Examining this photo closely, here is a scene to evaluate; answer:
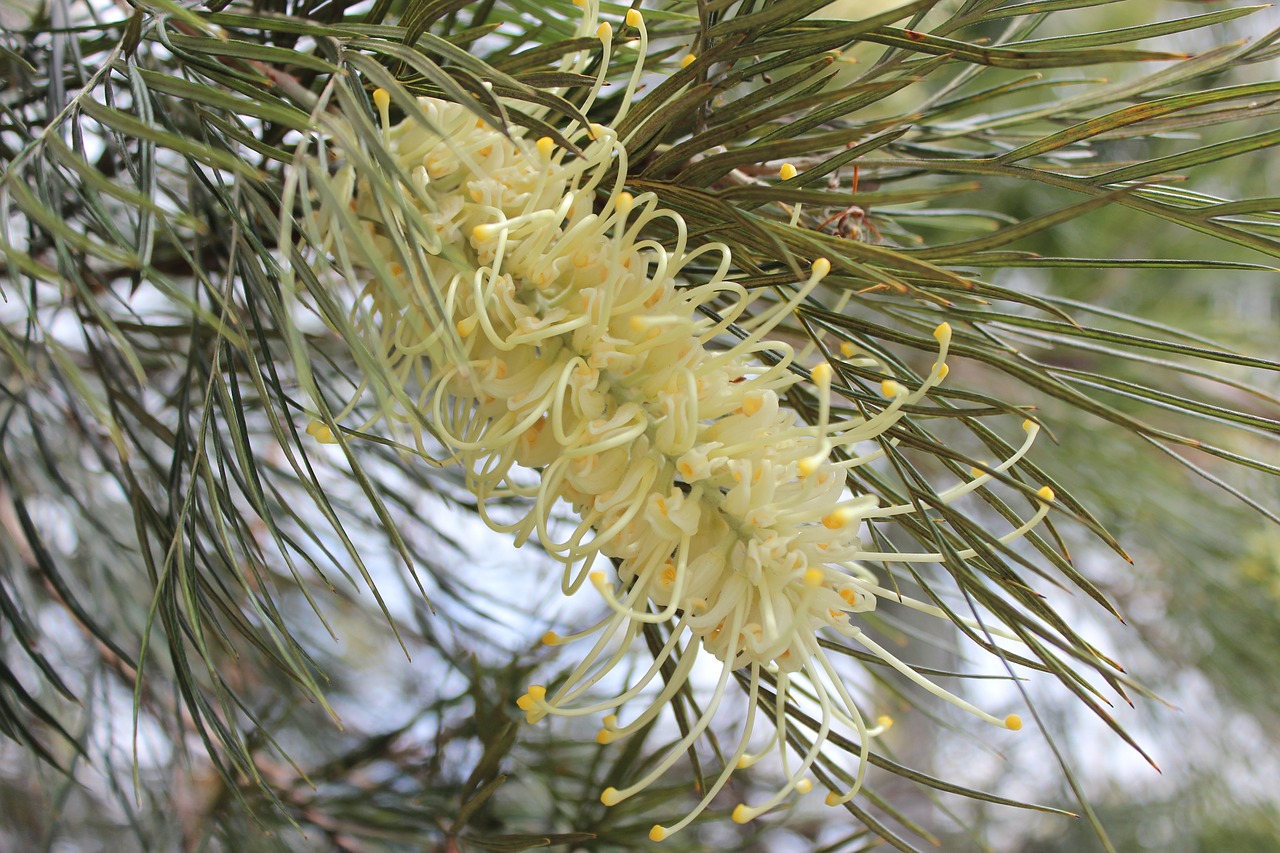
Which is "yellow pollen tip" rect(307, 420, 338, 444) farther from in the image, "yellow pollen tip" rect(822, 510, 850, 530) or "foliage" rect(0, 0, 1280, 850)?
"yellow pollen tip" rect(822, 510, 850, 530)

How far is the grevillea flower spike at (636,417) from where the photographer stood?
0.74 ft

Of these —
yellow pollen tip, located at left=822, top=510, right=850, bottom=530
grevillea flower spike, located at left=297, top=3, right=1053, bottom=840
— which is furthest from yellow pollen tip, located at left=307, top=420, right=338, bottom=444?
yellow pollen tip, located at left=822, top=510, right=850, bottom=530

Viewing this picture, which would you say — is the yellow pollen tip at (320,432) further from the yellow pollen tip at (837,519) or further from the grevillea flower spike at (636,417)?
the yellow pollen tip at (837,519)

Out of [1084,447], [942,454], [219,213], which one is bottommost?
[942,454]

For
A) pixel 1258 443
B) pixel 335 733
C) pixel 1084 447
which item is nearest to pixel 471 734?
pixel 335 733

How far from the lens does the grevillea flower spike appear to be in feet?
0.74

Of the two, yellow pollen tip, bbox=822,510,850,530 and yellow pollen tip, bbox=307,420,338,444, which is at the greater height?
yellow pollen tip, bbox=307,420,338,444

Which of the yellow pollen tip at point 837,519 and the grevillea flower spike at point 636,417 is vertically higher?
the grevillea flower spike at point 636,417

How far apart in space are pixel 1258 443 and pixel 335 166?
2.70 ft

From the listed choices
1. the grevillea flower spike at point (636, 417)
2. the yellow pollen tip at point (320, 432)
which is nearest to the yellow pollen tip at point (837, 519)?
the grevillea flower spike at point (636, 417)

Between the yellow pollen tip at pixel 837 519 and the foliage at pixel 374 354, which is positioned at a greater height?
the foliage at pixel 374 354

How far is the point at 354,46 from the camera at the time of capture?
0.75 feet

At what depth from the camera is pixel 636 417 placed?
0.23m

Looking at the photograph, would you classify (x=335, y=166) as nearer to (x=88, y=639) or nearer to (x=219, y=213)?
(x=219, y=213)
